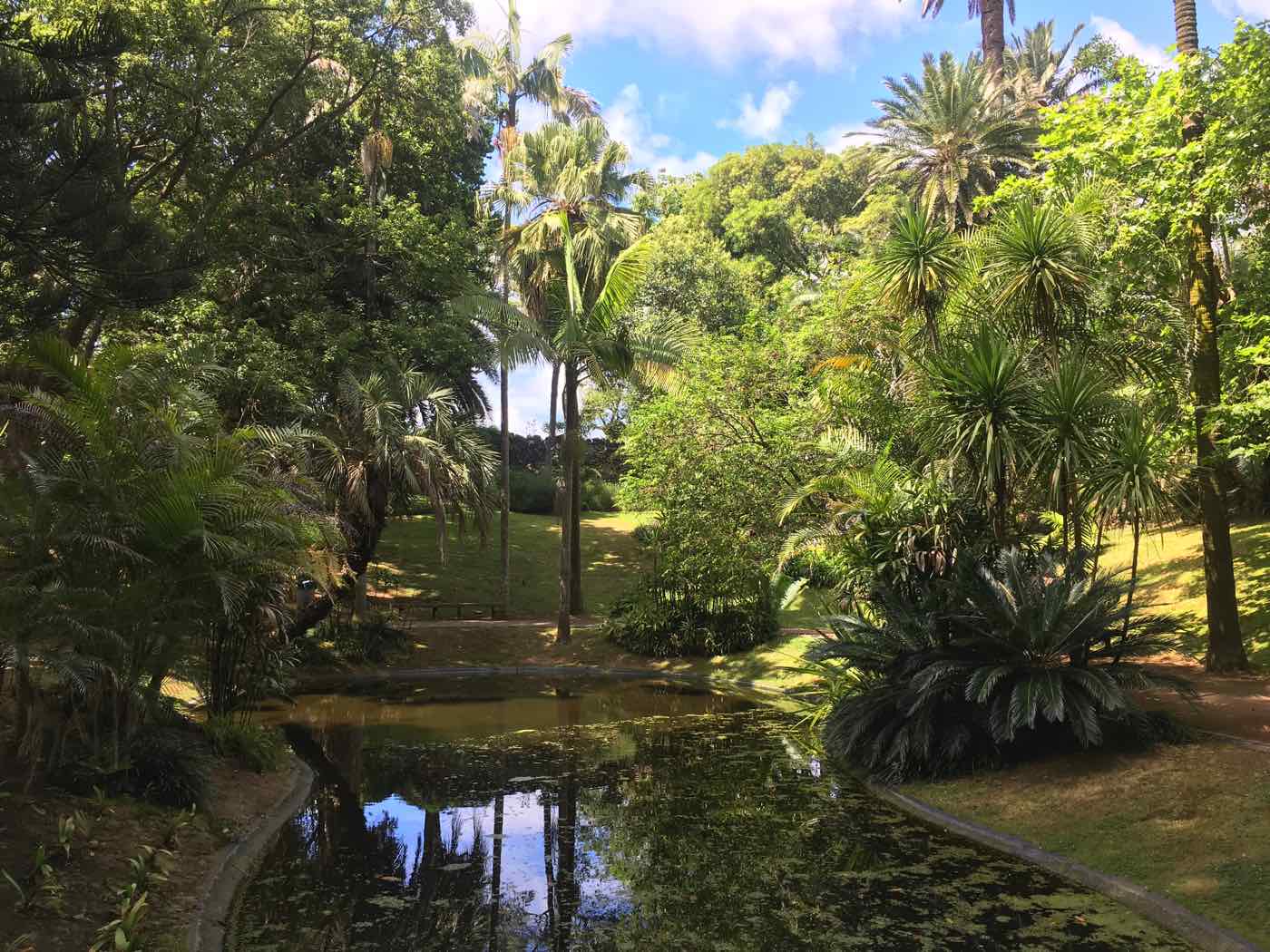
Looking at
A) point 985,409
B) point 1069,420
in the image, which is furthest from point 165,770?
point 1069,420

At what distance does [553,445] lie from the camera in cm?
4547

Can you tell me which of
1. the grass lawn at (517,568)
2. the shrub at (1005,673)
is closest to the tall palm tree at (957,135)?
the grass lawn at (517,568)

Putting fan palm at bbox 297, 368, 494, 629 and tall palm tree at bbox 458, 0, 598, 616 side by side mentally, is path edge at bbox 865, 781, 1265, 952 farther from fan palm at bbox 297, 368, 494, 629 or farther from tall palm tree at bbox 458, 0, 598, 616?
tall palm tree at bbox 458, 0, 598, 616

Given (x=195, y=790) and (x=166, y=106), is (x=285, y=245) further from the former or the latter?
(x=195, y=790)

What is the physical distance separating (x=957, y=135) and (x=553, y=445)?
23.4 metres

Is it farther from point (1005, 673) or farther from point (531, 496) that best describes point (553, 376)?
point (1005, 673)

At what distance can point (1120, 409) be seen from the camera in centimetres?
1031

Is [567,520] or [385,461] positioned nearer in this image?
[385,461]

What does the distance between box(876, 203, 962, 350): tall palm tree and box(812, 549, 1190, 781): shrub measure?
311 cm

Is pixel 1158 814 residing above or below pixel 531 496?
below

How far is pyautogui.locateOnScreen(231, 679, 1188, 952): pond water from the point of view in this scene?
626 centimetres

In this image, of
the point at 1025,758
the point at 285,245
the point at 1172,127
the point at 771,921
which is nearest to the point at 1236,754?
the point at 1025,758

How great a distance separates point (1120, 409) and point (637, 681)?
12098mm

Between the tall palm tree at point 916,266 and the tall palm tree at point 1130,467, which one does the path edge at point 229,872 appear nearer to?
the tall palm tree at point 916,266
